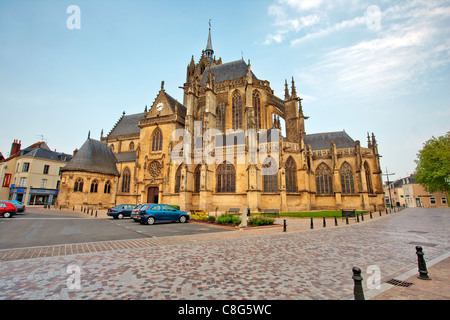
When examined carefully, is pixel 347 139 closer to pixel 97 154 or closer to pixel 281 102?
pixel 281 102

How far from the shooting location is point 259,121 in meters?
26.9

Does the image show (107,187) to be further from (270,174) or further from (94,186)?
(270,174)

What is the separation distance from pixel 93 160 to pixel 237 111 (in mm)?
21620

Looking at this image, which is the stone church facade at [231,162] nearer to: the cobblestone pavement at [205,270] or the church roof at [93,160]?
the church roof at [93,160]

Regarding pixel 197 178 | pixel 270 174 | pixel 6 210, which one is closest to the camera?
pixel 6 210

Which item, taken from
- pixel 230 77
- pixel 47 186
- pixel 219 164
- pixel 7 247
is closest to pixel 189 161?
pixel 219 164

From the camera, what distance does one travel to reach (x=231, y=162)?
79.7ft

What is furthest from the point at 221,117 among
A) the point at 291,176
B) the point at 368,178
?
the point at 368,178

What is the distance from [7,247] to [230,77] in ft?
97.8

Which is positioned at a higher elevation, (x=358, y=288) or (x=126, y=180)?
(x=126, y=180)

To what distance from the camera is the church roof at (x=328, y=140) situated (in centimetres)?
2830

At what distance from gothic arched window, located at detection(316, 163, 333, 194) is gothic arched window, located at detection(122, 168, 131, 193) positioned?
27345mm

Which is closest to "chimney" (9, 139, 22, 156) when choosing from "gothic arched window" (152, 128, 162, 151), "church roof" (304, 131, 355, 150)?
"gothic arched window" (152, 128, 162, 151)

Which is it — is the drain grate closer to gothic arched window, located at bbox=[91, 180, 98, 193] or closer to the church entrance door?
the church entrance door
